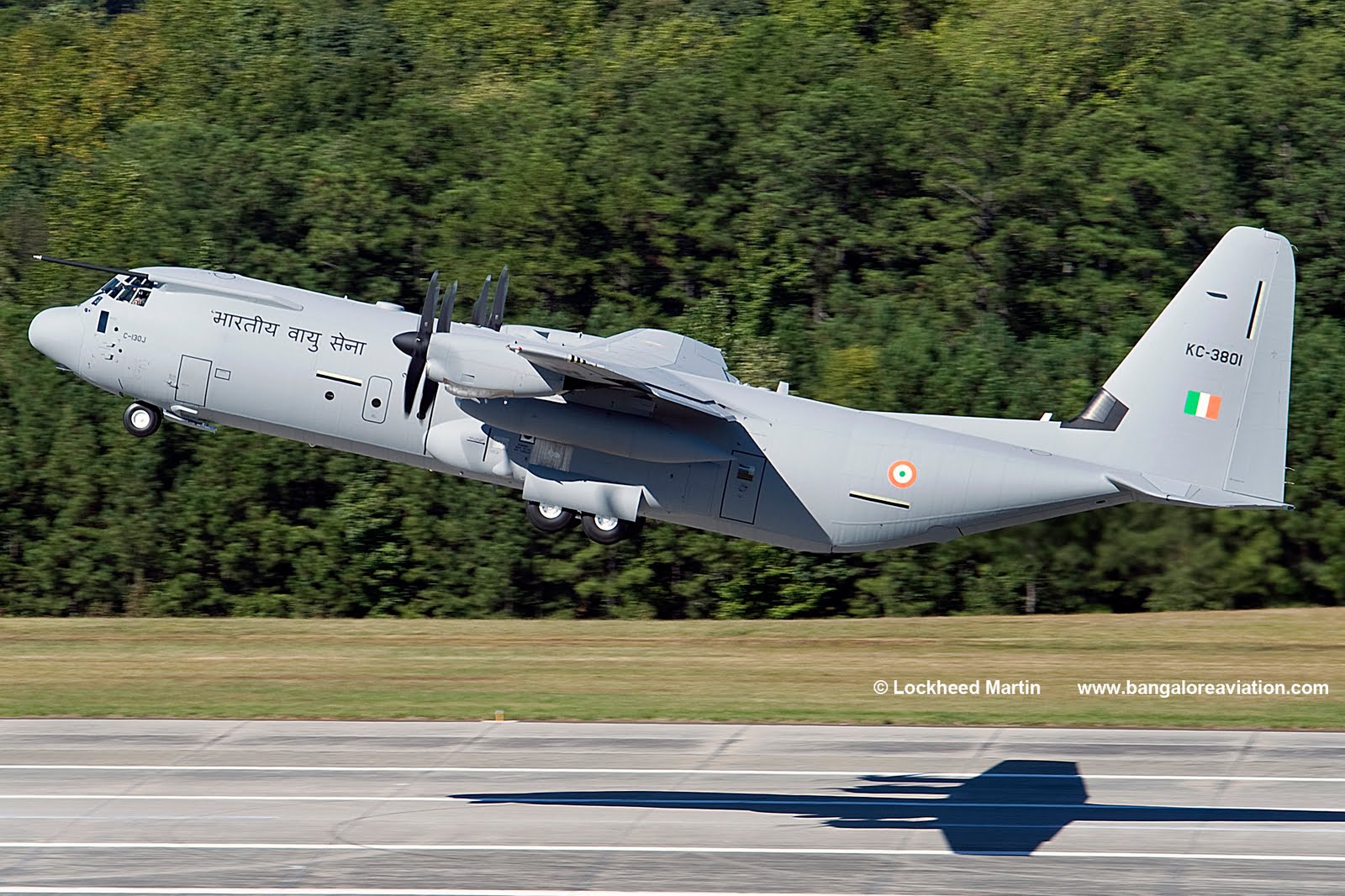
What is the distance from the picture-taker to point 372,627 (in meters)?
49.5

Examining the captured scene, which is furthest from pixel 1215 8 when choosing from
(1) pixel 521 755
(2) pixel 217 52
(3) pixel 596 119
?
(1) pixel 521 755

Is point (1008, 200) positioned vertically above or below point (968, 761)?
above

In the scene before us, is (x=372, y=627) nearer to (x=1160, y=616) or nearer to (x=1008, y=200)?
(x=1160, y=616)

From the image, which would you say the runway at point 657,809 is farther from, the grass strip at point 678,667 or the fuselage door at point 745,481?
the fuselage door at point 745,481

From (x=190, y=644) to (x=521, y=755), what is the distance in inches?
700

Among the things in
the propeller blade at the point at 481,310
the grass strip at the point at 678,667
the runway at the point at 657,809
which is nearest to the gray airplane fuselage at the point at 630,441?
the propeller blade at the point at 481,310

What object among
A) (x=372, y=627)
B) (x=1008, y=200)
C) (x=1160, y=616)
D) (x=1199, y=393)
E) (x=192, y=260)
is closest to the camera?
(x=1199, y=393)

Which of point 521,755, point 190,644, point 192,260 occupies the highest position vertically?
point 192,260

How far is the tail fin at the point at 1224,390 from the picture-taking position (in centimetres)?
2780

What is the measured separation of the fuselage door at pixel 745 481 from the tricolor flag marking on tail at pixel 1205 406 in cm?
737

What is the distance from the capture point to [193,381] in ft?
94.4

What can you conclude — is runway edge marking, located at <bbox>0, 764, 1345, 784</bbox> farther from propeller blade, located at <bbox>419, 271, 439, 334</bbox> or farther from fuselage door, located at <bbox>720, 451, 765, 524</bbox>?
propeller blade, located at <bbox>419, 271, 439, 334</bbox>

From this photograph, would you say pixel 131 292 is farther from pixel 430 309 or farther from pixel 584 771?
pixel 584 771

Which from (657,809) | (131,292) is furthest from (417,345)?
(657,809)
